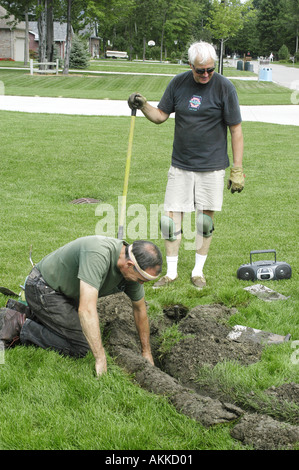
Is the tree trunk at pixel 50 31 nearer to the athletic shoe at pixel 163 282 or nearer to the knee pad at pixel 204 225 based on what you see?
the knee pad at pixel 204 225

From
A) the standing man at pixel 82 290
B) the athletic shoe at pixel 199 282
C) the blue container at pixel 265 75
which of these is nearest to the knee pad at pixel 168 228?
the athletic shoe at pixel 199 282

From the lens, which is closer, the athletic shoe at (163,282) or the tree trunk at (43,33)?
the athletic shoe at (163,282)

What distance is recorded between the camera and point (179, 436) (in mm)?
3283

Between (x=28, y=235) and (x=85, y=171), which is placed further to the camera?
(x=85, y=171)

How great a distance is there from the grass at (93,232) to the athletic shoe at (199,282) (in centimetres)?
7

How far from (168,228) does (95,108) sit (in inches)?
546

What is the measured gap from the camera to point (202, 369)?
407 cm

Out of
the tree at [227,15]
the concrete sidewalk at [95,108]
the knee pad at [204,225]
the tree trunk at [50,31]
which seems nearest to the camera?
the knee pad at [204,225]

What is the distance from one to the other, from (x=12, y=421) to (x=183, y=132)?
3.39 meters

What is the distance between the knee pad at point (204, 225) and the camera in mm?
5949


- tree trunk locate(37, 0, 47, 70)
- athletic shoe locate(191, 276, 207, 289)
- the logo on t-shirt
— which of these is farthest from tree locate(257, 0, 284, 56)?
→ athletic shoe locate(191, 276, 207, 289)
